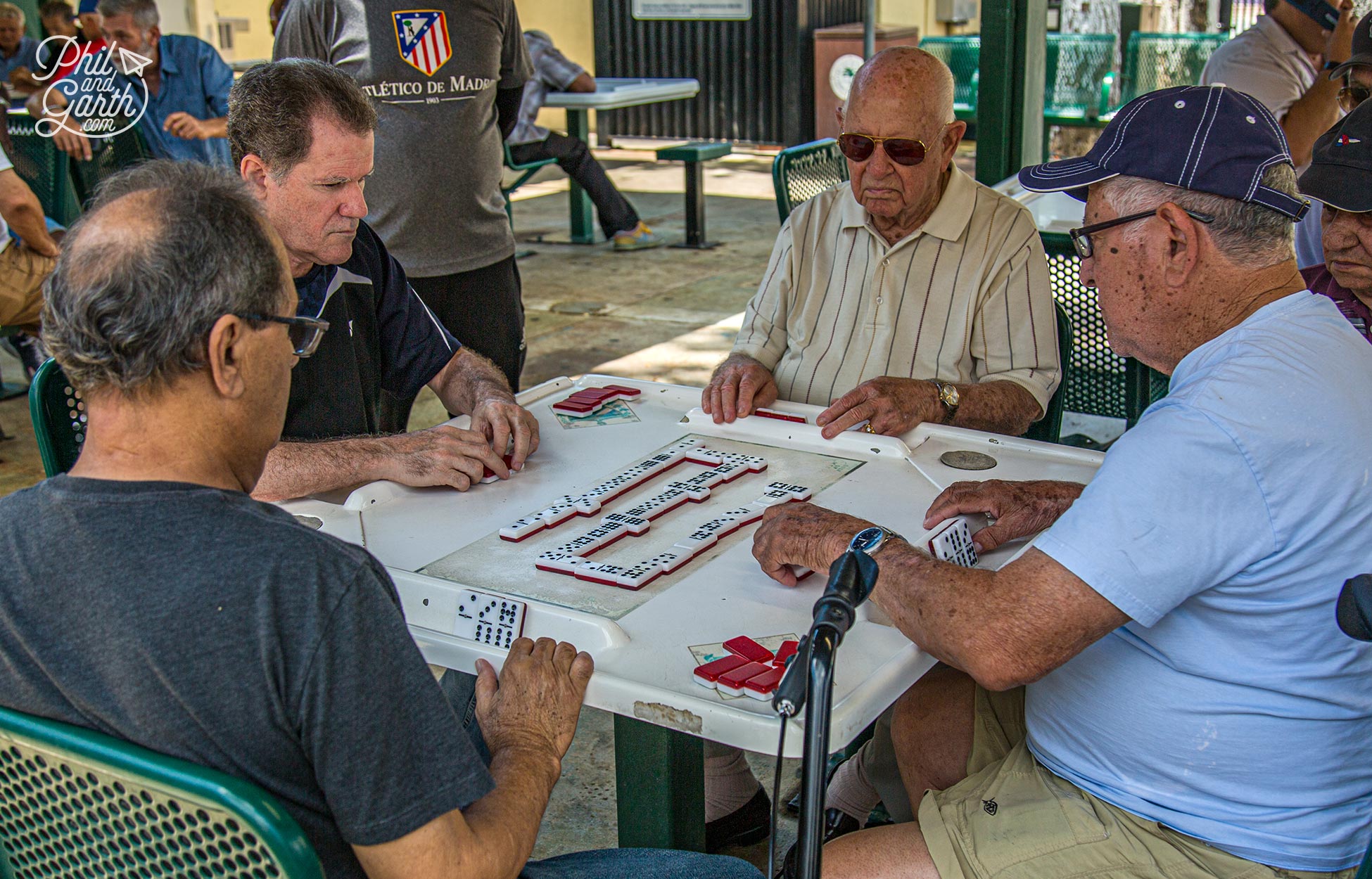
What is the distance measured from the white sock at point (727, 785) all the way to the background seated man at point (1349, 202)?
146 centimetres

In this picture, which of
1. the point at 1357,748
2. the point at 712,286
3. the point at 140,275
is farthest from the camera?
the point at 712,286

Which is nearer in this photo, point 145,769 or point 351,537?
point 145,769

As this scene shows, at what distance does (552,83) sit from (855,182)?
18.7ft

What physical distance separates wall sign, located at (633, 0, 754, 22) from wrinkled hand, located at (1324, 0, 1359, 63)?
8322 mm

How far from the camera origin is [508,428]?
2.41m

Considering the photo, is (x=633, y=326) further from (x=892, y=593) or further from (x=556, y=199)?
(x=892, y=593)

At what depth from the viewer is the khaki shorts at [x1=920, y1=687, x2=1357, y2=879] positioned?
159 centimetres

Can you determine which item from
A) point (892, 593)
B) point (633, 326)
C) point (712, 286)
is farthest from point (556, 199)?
point (892, 593)

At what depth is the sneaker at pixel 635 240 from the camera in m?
8.79

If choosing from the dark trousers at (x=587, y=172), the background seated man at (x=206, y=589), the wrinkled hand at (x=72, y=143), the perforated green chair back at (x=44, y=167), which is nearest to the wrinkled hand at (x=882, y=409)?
the background seated man at (x=206, y=589)

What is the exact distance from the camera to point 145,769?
1117 mm

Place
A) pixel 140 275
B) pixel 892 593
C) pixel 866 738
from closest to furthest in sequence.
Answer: pixel 140 275 < pixel 892 593 < pixel 866 738

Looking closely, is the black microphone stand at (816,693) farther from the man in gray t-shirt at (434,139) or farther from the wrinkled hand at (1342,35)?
the wrinkled hand at (1342,35)

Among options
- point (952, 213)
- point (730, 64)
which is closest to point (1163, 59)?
point (730, 64)
